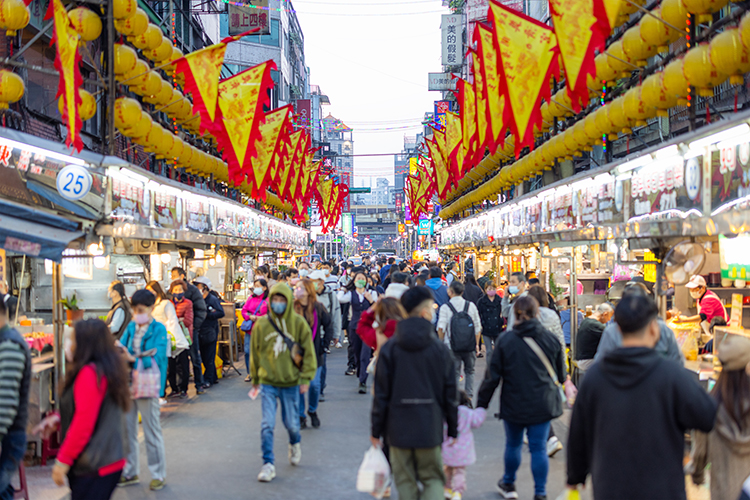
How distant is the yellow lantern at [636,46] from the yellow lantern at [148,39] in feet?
27.8

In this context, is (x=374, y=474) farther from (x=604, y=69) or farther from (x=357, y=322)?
(x=604, y=69)

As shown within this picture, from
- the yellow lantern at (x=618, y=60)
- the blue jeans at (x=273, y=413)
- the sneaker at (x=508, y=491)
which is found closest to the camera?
the sneaker at (x=508, y=491)

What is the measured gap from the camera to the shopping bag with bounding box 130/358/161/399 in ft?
22.7

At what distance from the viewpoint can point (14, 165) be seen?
8492 mm

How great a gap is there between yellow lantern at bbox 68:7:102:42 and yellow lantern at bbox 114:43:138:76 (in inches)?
22.1

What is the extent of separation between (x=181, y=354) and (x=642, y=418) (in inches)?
369

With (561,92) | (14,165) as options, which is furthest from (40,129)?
(561,92)

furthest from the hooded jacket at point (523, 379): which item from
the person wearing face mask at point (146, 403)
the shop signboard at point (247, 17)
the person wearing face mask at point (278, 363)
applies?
the shop signboard at point (247, 17)

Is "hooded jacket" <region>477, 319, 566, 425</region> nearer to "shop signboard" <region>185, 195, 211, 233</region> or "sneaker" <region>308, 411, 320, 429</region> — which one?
"sneaker" <region>308, 411, 320, 429</region>

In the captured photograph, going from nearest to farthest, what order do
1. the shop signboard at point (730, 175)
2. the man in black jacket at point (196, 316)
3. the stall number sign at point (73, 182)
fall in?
the shop signboard at point (730, 175), the stall number sign at point (73, 182), the man in black jacket at point (196, 316)

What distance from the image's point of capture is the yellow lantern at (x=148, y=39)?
42.1 feet

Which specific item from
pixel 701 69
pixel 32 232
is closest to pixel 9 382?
pixel 32 232

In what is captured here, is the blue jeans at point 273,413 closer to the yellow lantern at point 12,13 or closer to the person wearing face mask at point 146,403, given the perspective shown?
the person wearing face mask at point 146,403

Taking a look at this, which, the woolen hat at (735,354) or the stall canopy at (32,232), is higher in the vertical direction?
the stall canopy at (32,232)
